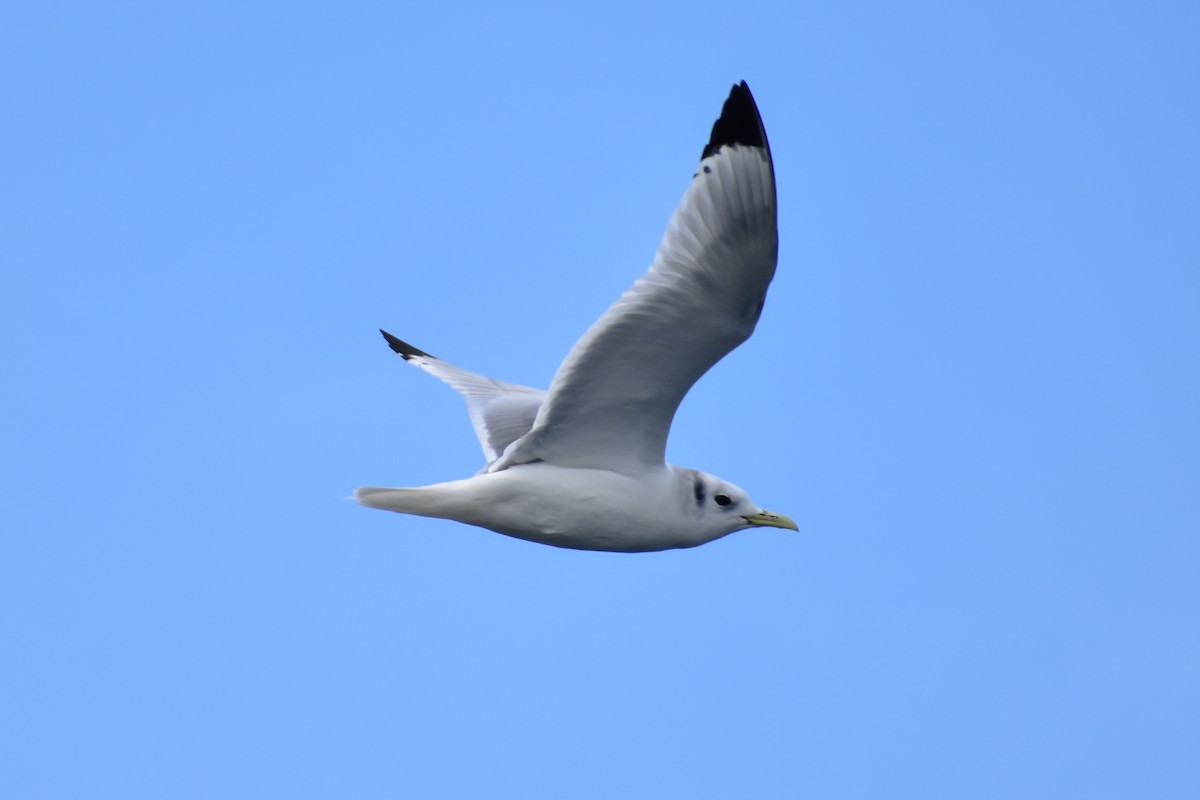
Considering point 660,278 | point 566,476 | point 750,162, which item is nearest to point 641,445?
point 566,476

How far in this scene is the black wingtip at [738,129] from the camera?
648 centimetres

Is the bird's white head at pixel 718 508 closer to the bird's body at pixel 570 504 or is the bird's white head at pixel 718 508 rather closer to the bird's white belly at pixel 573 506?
the bird's body at pixel 570 504

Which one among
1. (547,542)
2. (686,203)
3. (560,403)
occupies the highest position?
(686,203)

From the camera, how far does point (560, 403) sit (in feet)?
23.4

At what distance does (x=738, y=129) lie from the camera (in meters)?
6.50

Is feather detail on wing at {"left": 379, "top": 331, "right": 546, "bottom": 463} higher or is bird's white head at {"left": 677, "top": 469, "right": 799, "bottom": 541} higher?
feather detail on wing at {"left": 379, "top": 331, "right": 546, "bottom": 463}

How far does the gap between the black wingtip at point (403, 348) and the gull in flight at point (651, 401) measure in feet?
10.4

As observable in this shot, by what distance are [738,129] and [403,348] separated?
16.2 feet

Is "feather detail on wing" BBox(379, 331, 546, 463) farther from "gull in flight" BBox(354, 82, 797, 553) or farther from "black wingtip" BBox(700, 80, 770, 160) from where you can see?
"black wingtip" BBox(700, 80, 770, 160)

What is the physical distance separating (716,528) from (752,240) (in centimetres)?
191

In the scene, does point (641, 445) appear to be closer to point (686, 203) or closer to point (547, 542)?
point (547, 542)

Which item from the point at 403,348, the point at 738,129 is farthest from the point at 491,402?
the point at 738,129

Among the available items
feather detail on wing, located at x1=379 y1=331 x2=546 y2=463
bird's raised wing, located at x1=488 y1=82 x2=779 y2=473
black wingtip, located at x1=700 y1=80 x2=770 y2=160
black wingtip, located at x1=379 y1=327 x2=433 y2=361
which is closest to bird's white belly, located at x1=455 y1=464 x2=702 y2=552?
bird's raised wing, located at x1=488 y1=82 x2=779 y2=473

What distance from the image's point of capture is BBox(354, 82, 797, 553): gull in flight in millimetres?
6461
